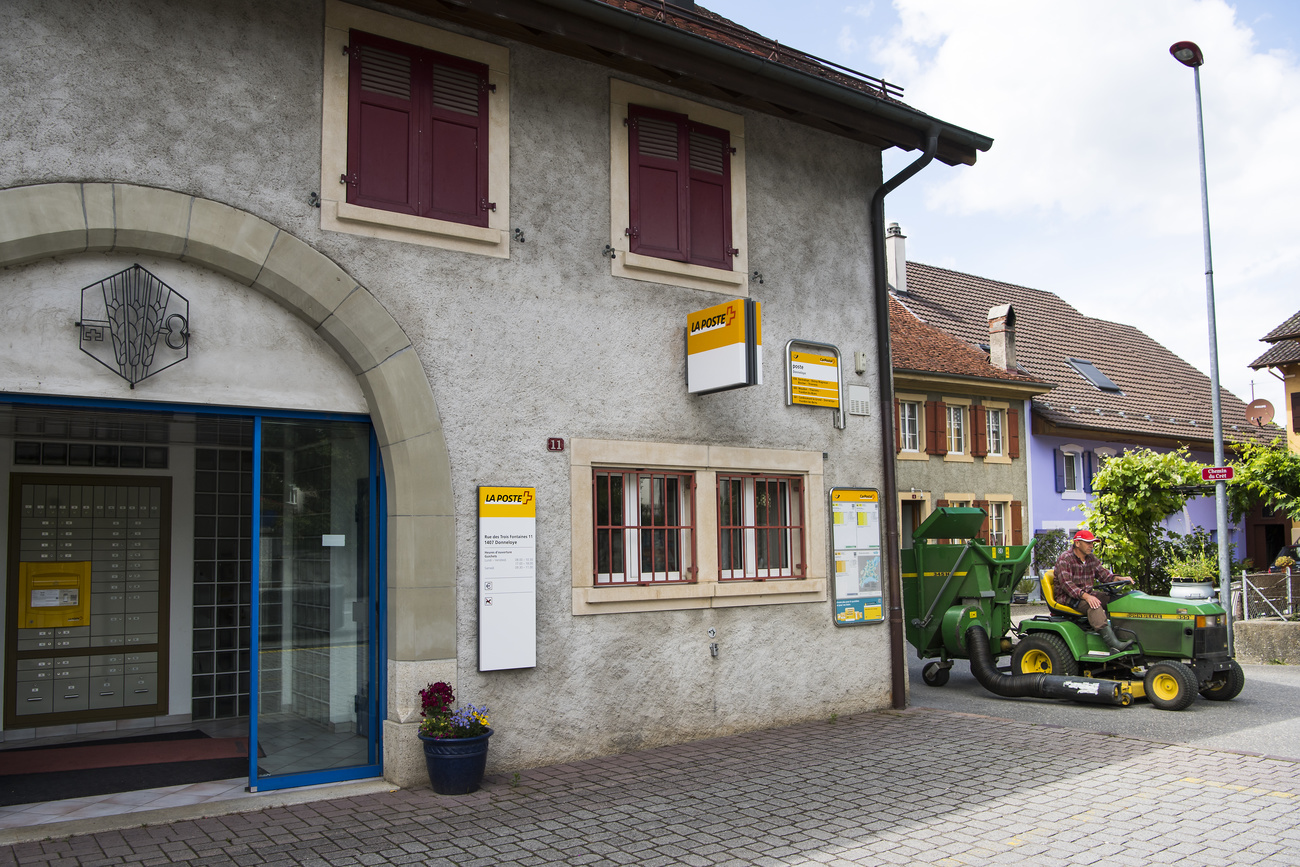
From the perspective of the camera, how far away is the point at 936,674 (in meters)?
12.1

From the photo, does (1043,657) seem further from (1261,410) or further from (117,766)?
(1261,410)

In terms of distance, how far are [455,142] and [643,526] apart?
3.54 metres

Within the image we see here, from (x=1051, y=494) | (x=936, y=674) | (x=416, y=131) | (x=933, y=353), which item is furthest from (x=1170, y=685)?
(x=1051, y=494)

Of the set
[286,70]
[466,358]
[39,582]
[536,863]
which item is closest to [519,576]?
[466,358]

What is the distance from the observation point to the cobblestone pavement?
561cm

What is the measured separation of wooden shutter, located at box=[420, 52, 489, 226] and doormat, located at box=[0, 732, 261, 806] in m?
4.59

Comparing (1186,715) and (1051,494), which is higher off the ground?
(1051,494)

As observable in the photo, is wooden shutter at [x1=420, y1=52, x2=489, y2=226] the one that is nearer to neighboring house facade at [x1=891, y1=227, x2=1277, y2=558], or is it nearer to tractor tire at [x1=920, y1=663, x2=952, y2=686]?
tractor tire at [x1=920, y1=663, x2=952, y2=686]

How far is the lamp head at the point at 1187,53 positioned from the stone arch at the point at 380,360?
1306 centimetres

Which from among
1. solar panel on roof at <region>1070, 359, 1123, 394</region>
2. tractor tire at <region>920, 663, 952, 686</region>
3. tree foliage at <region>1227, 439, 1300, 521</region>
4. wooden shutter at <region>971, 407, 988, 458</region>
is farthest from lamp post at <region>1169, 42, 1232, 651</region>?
solar panel on roof at <region>1070, 359, 1123, 394</region>

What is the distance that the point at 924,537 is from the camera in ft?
40.2

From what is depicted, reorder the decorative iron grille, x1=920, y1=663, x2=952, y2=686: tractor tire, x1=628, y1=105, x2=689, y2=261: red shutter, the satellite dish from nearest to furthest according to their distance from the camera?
1. the decorative iron grille
2. x1=628, y1=105, x2=689, y2=261: red shutter
3. x1=920, y1=663, x2=952, y2=686: tractor tire
4. the satellite dish

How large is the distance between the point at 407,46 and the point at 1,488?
5539 millimetres

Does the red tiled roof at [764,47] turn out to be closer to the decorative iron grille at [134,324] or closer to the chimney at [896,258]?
the decorative iron grille at [134,324]
